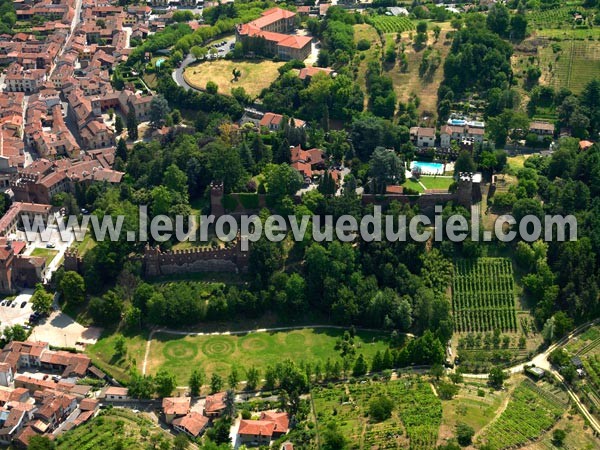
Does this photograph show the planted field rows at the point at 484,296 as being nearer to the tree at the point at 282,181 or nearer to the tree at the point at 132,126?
the tree at the point at 282,181

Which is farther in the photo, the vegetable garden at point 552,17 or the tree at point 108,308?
the vegetable garden at point 552,17

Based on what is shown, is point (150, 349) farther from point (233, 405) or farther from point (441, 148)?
point (441, 148)

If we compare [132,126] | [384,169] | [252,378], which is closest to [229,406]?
[252,378]

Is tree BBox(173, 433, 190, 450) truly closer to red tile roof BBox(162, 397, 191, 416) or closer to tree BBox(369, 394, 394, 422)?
red tile roof BBox(162, 397, 191, 416)

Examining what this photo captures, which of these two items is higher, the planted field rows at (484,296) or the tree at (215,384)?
the planted field rows at (484,296)

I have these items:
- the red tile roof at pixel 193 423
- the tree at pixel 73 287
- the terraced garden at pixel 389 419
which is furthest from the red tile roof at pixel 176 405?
the tree at pixel 73 287

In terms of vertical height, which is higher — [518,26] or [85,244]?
[518,26]

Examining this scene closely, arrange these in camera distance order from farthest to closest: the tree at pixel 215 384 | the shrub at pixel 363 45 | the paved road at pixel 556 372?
the shrub at pixel 363 45
the tree at pixel 215 384
the paved road at pixel 556 372

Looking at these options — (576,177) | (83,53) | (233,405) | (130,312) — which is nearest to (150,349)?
(130,312)

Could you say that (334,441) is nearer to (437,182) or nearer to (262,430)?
→ (262,430)
